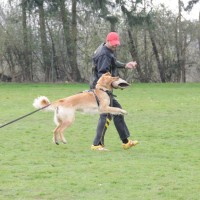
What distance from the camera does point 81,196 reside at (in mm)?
5363

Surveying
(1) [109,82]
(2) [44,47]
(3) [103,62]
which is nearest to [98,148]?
(1) [109,82]

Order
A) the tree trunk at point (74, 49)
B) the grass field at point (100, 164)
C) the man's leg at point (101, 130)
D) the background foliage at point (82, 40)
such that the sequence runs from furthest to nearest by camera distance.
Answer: the tree trunk at point (74, 49) < the background foliage at point (82, 40) < the man's leg at point (101, 130) < the grass field at point (100, 164)

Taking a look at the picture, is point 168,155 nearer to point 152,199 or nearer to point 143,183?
point 143,183

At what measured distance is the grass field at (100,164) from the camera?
5.52 metres

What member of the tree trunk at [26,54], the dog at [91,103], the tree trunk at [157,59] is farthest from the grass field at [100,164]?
the tree trunk at [26,54]

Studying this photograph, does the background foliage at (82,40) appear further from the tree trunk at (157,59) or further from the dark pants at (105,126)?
the dark pants at (105,126)

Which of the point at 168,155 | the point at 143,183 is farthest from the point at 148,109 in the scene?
the point at 143,183

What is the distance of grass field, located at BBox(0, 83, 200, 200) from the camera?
5.52 metres

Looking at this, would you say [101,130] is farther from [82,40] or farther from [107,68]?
[82,40]

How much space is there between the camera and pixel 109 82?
26.8 ft

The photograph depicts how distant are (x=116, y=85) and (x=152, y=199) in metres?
3.20

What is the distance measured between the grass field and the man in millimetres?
229

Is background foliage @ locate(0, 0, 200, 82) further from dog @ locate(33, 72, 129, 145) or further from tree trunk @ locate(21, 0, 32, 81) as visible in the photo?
dog @ locate(33, 72, 129, 145)

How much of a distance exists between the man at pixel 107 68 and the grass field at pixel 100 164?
0.75 ft
